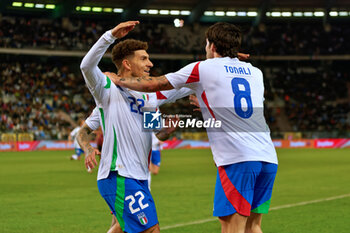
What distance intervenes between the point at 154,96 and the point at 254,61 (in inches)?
1924

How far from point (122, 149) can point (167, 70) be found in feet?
158

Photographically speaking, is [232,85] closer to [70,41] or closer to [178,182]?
[178,182]

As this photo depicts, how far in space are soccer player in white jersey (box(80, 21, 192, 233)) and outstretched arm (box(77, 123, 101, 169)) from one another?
0.01m

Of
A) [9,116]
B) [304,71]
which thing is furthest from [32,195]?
[304,71]

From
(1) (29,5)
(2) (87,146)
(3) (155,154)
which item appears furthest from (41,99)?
(2) (87,146)

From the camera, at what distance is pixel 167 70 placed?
53062 mm

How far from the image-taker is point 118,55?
217 inches

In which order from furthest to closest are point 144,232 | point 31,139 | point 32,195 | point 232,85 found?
1. point 31,139
2. point 32,195
3. point 144,232
4. point 232,85

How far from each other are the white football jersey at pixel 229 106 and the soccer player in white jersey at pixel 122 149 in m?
0.73

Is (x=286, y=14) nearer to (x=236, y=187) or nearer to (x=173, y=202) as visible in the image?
(x=173, y=202)

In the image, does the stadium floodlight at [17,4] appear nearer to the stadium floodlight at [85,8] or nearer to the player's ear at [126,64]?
the stadium floodlight at [85,8]

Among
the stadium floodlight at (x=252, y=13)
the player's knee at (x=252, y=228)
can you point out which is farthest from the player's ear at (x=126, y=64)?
the stadium floodlight at (x=252, y=13)

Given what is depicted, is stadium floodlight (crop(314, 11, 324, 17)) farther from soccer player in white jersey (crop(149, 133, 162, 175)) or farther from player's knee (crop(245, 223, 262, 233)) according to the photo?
player's knee (crop(245, 223, 262, 233))

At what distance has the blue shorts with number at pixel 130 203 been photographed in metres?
4.94
